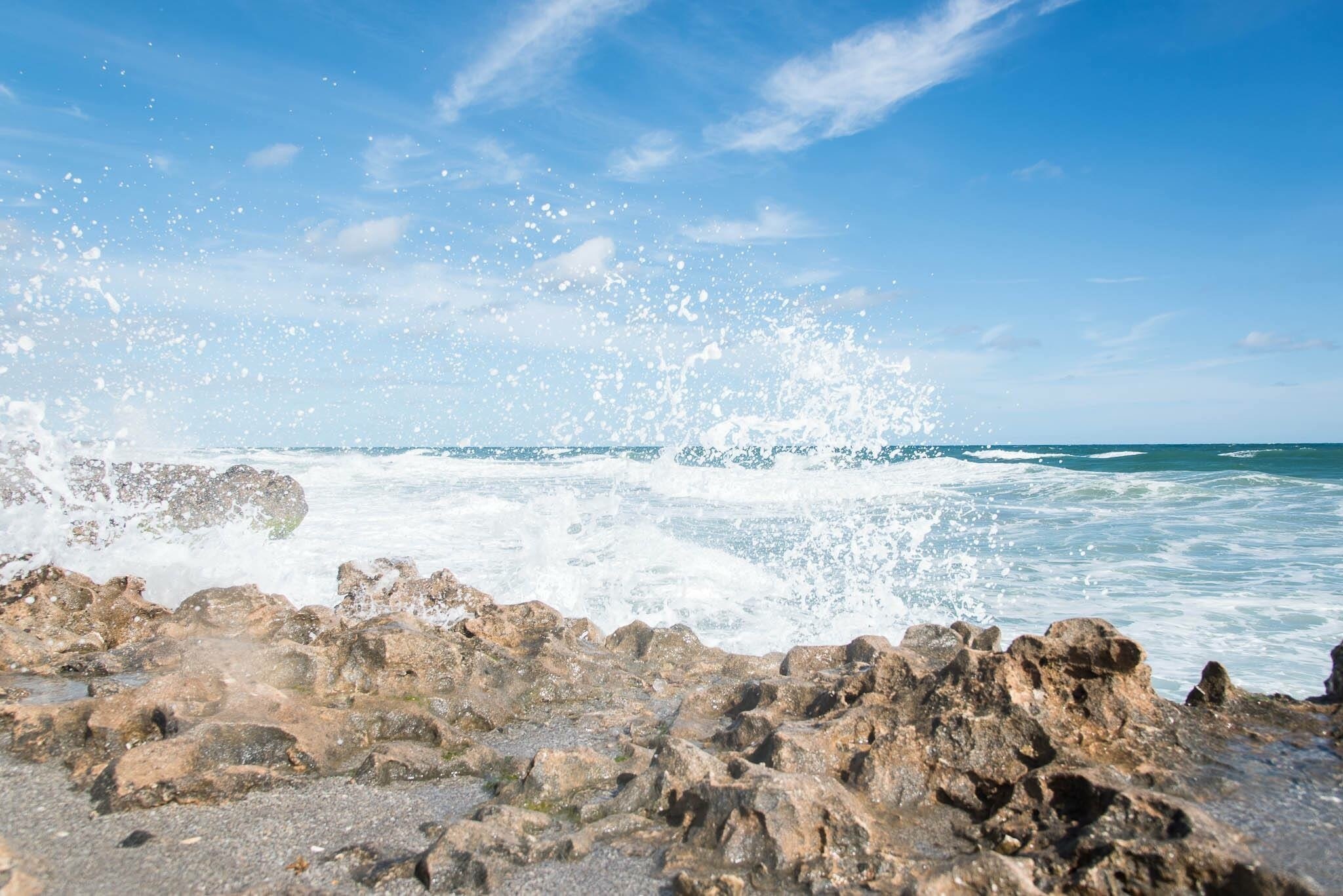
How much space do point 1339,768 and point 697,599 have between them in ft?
21.8

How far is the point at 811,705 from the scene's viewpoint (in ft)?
13.5

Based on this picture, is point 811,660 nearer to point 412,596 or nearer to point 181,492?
point 412,596

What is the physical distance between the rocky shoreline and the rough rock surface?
23.4 ft

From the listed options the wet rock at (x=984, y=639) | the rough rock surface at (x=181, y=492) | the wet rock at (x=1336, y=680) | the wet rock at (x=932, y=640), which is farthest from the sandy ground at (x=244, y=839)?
the rough rock surface at (x=181, y=492)

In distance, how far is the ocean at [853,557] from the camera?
26.9 ft

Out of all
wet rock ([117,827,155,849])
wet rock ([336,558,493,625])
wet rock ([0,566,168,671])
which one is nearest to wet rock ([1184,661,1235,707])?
wet rock ([117,827,155,849])

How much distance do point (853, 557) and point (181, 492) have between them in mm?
11406

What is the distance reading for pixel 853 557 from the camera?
12344mm

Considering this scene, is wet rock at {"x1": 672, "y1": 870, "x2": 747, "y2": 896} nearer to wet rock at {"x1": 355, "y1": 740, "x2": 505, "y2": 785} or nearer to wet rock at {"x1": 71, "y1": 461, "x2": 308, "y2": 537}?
wet rock at {"x1": 355, "y1": 740, "x2": 505, "y2": 785}

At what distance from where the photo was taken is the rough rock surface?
10.9 metres

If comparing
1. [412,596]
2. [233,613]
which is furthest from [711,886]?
[412,596]

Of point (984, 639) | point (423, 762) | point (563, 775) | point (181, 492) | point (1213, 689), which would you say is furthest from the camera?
point (181, 492)

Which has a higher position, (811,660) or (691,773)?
(691,773)

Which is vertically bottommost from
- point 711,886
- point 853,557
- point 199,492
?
point 853,557
